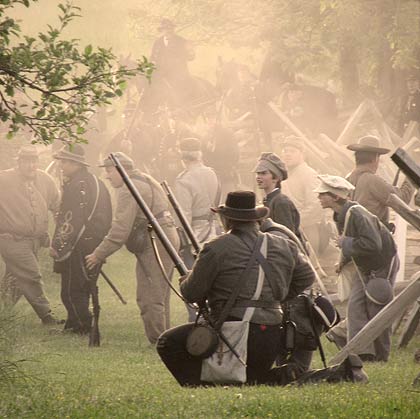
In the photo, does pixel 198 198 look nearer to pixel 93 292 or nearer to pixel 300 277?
pixel 93 292

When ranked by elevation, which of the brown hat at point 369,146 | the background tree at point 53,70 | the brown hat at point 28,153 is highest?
the background tree at point 53,70

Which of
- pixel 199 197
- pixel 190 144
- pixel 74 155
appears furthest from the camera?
pixel 190 144

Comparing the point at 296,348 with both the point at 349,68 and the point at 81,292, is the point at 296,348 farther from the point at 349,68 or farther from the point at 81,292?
the point at 349,68

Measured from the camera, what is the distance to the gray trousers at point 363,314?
46.6 ft

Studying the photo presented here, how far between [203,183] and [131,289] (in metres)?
7.41

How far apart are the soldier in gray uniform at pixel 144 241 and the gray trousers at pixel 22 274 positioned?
2162mm

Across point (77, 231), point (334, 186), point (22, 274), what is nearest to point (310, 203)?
point (77, 231)

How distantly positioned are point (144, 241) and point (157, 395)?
20.1ft

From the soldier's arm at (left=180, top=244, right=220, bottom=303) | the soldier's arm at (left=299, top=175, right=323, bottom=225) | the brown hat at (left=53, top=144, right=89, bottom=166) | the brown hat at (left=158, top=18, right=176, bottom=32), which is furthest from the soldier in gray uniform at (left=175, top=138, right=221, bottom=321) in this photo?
the brown hat at (left=158, top=18, right=176, bottom=32)

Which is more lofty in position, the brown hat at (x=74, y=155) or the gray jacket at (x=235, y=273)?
the gray jacket at (x=235, y=273)

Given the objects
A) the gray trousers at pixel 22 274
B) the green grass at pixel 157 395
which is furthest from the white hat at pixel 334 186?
the gray trousers at pixel 22 274

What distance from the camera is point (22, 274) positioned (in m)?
18.7

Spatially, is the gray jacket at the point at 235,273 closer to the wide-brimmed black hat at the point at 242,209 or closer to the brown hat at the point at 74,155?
the wide-brimmed black hat at the point at 242,209

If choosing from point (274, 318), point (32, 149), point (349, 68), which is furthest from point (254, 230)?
point (349, 68)
